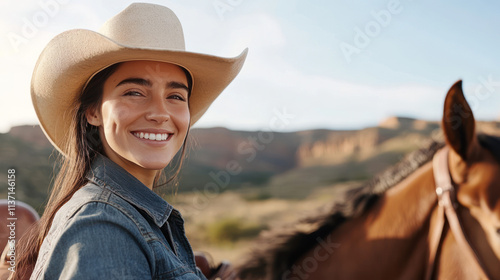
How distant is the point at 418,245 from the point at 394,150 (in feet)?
111

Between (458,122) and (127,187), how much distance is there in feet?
5.19

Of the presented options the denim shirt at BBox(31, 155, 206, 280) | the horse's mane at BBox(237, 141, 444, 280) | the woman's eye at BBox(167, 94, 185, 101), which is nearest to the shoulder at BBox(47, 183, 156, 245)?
the denim shirt at BBox(31, 155, 206, 280)

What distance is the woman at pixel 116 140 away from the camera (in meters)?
1.03

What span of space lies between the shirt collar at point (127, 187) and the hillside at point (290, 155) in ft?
89.3

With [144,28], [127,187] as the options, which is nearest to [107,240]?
[127,187]

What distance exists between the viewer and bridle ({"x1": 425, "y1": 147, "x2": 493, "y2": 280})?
205cm

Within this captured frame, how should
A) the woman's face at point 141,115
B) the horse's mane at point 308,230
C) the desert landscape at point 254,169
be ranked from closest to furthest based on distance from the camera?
the woman's face at point 141,115 → the horse's mane at point 308,230 → the desert landscape at point 254,169

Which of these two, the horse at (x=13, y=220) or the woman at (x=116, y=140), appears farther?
the horse at (x=13, y=220)

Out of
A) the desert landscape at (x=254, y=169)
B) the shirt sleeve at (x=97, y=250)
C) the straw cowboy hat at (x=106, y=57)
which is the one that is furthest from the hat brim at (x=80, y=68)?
the desert landscape at (x=254, y=169)

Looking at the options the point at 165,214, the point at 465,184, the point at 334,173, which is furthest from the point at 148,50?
the point at 334,173

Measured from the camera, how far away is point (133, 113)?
4.61 feet

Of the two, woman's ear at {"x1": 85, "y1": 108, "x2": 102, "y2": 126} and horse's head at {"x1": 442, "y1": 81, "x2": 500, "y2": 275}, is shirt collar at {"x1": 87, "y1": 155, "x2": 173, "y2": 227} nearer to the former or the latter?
woman's ear at {"x1": 85, "y1": 108, "x2": 102, "y2": 126}

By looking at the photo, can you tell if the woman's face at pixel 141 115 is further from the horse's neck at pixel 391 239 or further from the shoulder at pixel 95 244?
the horse's neck at pixel 391 239

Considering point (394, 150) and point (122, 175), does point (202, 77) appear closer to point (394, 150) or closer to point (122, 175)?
point (122, 175)
